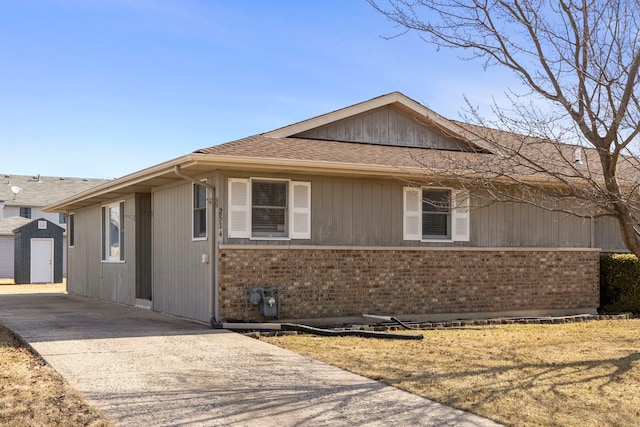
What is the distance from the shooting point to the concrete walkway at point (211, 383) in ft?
21.8

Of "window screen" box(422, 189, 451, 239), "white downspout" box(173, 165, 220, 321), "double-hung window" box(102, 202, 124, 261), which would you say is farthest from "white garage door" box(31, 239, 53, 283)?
"window screen" box(422, 189, 451, 239)

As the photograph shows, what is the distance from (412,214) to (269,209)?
9.89 ft

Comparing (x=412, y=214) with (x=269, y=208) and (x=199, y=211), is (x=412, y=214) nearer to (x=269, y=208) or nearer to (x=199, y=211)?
(x=269, y=208)

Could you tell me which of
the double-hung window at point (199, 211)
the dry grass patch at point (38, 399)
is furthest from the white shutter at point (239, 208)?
the dry grass patch at point (38, 399)

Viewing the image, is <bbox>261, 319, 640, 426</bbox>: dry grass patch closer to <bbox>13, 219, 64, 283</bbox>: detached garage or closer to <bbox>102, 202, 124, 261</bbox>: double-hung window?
<bbox>102, 202, 124, 261</bbox>: double-hung window

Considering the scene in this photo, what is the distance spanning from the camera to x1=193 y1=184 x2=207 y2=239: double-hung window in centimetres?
1378

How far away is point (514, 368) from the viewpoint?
9.38 m

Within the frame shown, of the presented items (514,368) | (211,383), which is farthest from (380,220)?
(211,383)

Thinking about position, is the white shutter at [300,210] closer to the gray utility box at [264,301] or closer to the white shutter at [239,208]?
the white shutter at [239,208]

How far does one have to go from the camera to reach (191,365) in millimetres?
9023

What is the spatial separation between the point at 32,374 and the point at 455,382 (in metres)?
4.73

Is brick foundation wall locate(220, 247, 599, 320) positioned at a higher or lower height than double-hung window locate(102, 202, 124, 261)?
lower

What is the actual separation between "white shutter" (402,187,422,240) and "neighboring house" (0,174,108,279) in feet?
88.9

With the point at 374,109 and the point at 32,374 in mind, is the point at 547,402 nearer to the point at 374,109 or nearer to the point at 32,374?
the point at 32,374
